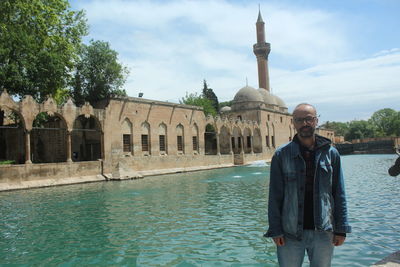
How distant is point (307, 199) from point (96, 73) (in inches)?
1044

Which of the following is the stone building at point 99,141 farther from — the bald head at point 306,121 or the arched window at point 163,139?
the bald head at point 306,121

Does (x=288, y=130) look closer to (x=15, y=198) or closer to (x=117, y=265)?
(x=15, y=198)

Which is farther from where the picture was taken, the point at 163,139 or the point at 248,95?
the point at 248,95

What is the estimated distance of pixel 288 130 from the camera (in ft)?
177

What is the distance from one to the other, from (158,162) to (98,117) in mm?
5925

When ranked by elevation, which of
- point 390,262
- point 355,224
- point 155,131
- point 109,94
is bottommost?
point 355,224

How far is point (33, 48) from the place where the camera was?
21.8 metres

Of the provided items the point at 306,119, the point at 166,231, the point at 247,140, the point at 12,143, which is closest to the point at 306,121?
the point at 306,119

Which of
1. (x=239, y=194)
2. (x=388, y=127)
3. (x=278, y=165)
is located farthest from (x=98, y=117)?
(x=388, y=127)

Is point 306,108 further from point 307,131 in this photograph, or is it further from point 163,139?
point 163,139

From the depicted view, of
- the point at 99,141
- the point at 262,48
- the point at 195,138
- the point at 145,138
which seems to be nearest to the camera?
the point at 99,141

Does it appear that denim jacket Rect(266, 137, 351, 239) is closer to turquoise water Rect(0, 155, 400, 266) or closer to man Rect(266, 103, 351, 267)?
man Rect(266, 103, 351, 267)

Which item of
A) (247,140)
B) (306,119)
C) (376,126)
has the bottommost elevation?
(306,119)

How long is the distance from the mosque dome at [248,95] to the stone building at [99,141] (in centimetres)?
783
